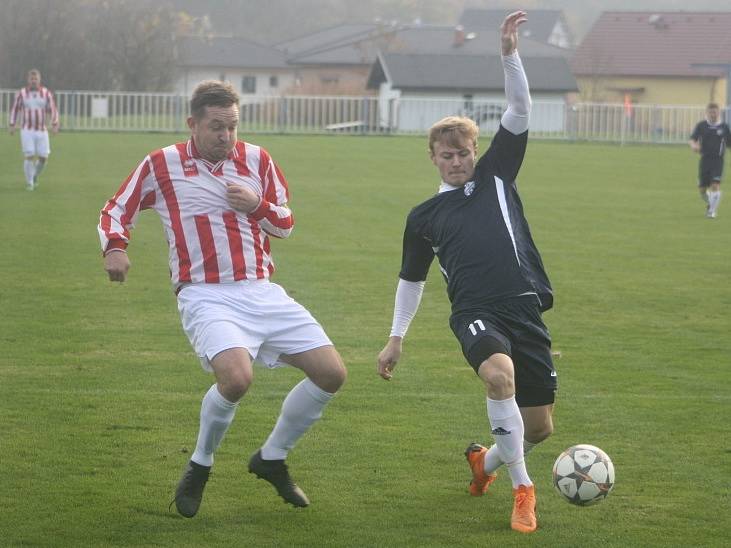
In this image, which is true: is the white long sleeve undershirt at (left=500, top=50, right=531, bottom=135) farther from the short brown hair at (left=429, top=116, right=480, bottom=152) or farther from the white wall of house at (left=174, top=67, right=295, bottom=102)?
the white wall of house at (left=174, top=67, right=295, bottom=102)

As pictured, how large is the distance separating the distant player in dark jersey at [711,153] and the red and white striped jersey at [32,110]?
11.8 m

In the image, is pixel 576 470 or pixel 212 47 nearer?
pixel 576 470

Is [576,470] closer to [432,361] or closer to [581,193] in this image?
[432,361]

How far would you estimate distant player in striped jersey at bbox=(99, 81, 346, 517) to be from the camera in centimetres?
566

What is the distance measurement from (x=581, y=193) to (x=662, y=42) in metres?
59.4

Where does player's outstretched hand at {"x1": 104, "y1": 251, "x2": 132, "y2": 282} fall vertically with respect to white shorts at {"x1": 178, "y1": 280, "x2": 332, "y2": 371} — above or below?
above

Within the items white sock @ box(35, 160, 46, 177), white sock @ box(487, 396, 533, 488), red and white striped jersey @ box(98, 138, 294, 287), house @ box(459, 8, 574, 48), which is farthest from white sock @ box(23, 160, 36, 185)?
house @ box(459, 8, 574, 48)

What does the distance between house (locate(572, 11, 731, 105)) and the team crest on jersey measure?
242ft

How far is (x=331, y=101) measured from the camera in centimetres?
4725

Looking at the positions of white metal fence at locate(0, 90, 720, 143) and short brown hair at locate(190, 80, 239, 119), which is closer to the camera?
short brown hair at locate(190, 80, 239, 119)

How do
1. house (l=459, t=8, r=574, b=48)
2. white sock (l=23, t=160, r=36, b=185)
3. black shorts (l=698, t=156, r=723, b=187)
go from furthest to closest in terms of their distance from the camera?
1. house (l=459, t=8, r=574, b=48)
2. white sock (l=23, t=160, r=36, b=185)
3. black shorts (l=698, t=156, r=723, b=187)

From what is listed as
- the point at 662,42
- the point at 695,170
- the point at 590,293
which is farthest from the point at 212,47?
the point at 590,293

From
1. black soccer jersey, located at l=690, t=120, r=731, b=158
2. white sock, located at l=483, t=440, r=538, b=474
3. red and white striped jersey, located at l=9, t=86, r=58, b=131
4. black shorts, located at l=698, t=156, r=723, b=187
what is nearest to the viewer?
white sock, located at l=483, t=440, r=538, b=474

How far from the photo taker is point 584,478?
18.3 ft
